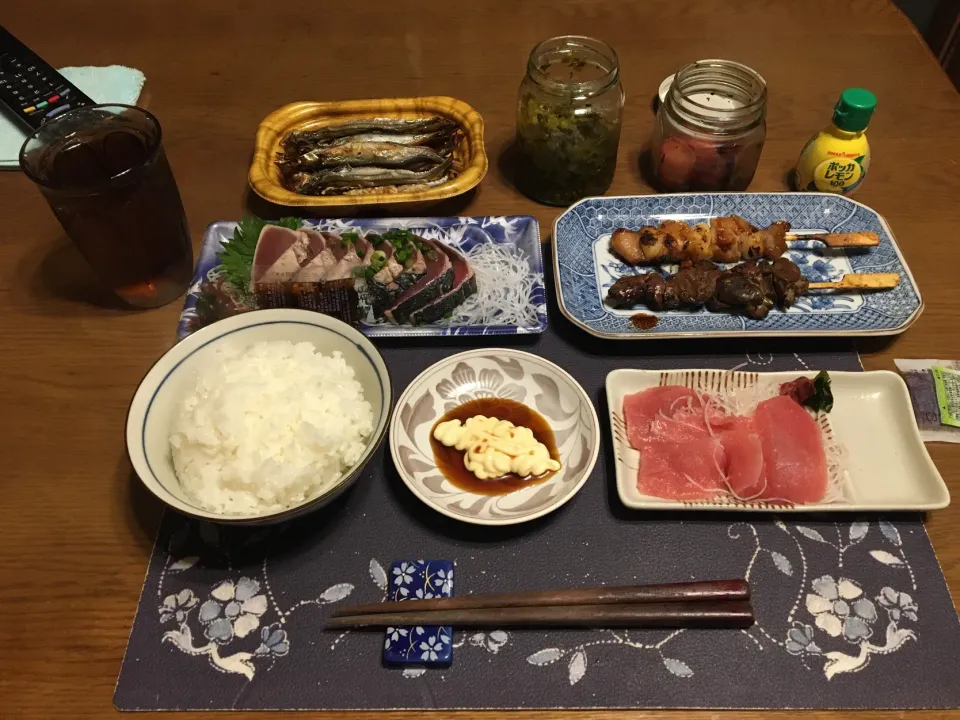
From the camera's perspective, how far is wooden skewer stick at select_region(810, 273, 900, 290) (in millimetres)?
2096

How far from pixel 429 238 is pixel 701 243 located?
0.95 metres

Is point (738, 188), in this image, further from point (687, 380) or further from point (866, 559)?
point (866, 559)

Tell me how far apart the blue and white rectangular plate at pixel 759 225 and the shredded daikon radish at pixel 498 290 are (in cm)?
12

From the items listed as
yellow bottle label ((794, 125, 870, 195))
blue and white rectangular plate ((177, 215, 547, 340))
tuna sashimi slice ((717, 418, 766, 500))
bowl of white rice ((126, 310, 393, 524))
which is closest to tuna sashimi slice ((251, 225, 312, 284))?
blue and white rectangular plate ((177, 215, 547, 340))

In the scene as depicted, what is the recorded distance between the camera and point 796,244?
2326 millimetres

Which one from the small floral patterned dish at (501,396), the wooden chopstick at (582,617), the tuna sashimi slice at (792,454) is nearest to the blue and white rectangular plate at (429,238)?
the small floral patterned dish at (501,396)

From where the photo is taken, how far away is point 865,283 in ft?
6.88

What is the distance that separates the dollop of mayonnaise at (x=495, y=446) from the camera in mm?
1729

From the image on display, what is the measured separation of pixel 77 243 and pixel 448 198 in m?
1.17

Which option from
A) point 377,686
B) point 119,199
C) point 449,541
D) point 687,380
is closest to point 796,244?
point 687,380

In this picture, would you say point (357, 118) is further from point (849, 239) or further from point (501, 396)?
point (849, 239)

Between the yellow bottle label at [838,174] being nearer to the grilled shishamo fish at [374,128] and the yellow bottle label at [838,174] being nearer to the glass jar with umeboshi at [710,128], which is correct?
the glass jar with umeboshi at [710,128]

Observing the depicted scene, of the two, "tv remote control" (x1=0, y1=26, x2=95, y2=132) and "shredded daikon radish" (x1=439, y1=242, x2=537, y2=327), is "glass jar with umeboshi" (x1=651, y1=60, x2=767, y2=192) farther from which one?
"tv remote control" (x1=0, y1=26, x2=95, y2=132)

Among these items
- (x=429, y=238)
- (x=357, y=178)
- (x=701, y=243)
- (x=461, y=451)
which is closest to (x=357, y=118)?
(x=357, y=178)
